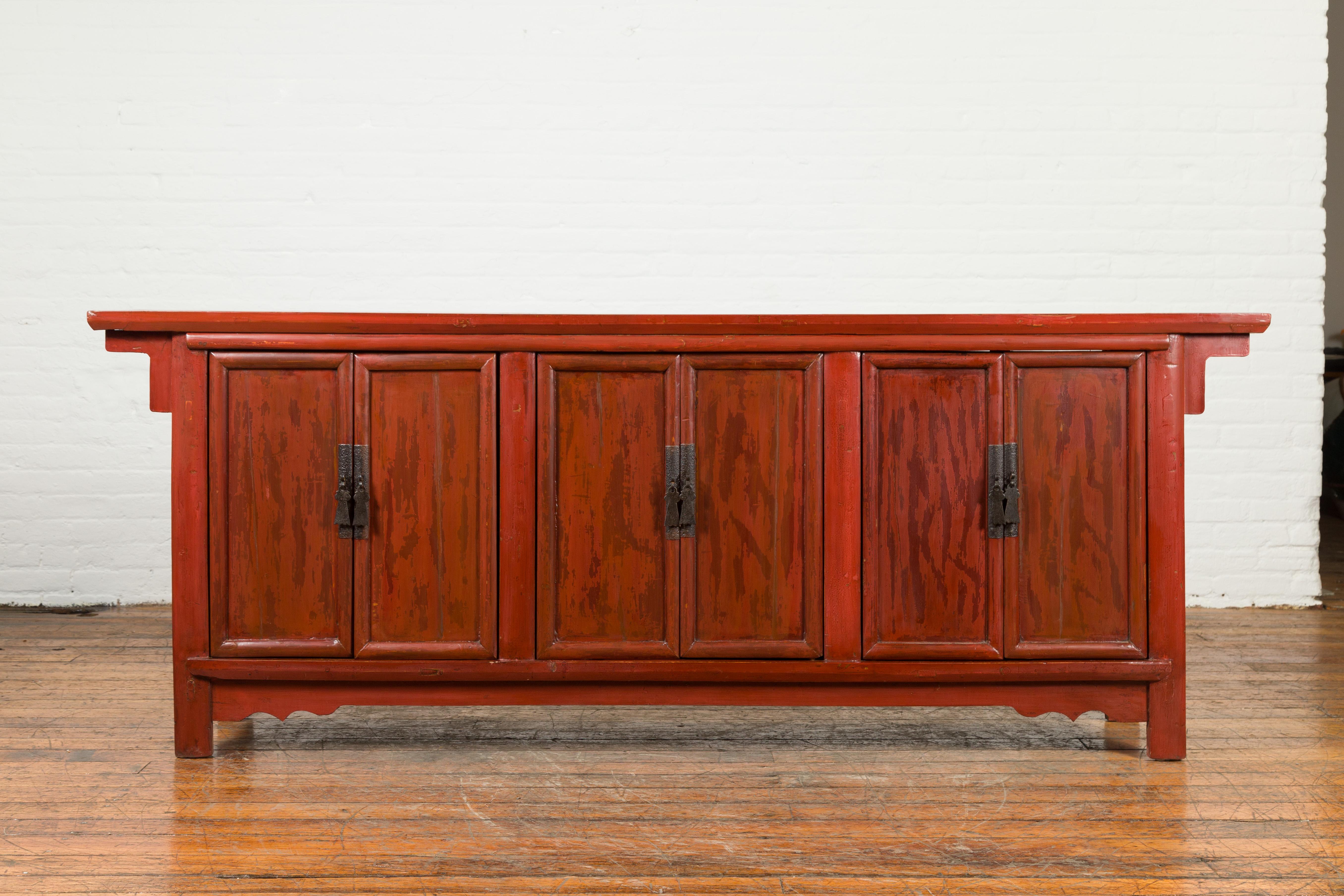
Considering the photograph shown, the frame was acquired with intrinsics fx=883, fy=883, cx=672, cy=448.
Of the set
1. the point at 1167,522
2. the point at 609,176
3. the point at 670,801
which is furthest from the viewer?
the point at 609,176

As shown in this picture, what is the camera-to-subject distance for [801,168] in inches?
131

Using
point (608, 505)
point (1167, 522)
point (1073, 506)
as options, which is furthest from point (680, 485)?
point (1167, 522)

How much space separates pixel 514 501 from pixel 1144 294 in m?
2.67

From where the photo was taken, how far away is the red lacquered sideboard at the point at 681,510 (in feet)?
6.21

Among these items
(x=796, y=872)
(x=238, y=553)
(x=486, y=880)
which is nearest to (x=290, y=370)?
(x=238, y=553)

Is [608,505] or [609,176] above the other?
[609,176]

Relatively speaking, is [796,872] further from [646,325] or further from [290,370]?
[290,370]

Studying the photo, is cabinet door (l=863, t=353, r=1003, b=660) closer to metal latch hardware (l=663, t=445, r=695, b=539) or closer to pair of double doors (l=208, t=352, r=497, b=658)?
metal latch hardware (l=663, t=445, r=695, b=539)

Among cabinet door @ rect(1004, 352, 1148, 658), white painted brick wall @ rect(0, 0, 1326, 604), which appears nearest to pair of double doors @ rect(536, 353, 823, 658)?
cabinet door @ rect(1004, 352, 1148, 658)

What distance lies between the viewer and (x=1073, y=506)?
6.25ft

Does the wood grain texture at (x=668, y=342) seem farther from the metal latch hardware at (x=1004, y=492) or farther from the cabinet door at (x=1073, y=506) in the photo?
the metal latch hardware at (x=1004, y=492)

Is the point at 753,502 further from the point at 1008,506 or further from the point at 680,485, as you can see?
the point at 1008,506

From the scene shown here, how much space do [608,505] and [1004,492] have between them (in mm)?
854

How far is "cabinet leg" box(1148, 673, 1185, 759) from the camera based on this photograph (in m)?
1.90
